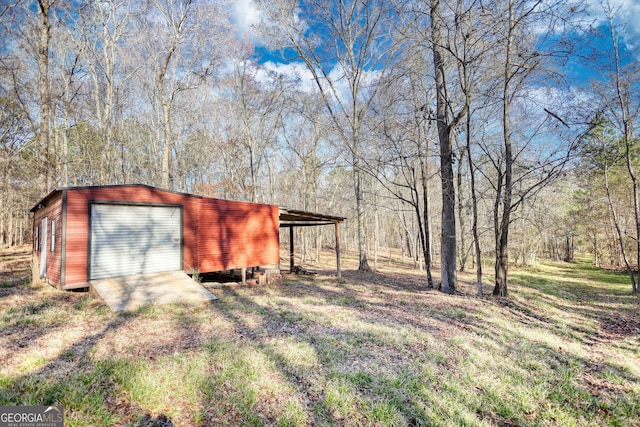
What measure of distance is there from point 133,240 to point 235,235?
3.31 metres

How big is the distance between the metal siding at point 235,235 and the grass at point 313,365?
385 cm

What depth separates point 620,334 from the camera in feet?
19.6

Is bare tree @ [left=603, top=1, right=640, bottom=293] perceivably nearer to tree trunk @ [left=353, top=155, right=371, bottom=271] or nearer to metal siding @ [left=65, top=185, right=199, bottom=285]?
tree trunk @ [left=353, top=155, right=371, bottom=271]

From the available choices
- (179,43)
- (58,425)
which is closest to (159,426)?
(58,425)

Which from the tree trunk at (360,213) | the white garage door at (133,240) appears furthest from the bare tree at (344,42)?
the white garage door at (133,240)

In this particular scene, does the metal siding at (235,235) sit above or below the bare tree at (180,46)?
below

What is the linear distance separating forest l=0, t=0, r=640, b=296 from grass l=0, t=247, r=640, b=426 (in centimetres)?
372

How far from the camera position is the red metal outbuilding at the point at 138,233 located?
7629 millimetres

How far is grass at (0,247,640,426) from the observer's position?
2.86 m

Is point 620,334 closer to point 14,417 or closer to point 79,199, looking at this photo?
point 14,417

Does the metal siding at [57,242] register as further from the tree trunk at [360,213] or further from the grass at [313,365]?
the tree trunk at [360,213]

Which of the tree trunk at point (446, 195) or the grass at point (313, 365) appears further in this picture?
the tree trunk at point (446, 195)

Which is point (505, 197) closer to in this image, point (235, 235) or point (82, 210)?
point (235, 235)

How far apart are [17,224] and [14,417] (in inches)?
1363
